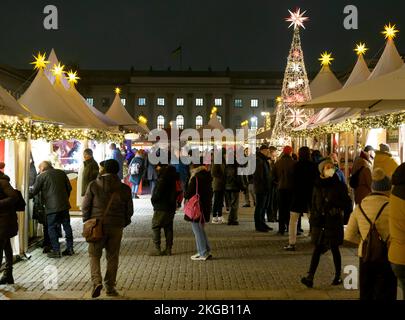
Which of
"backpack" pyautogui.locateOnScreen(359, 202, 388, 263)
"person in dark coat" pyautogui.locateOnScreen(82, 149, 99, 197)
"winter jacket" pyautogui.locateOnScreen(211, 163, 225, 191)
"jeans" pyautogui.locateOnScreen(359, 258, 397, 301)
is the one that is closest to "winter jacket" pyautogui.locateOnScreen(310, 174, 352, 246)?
"jeans" pyautogui.locateOnScreen(359, 258, 397, 301)

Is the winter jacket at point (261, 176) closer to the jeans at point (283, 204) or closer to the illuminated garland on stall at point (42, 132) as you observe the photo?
the jeans at point (283, 204)

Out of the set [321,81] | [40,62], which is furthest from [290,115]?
[40,62]

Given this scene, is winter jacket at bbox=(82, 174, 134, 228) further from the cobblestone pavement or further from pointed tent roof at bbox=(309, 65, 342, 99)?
pointed tent roof at bbox=(309, 65, 342, 99)

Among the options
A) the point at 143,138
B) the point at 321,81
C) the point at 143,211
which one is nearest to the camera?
the point at 143,211

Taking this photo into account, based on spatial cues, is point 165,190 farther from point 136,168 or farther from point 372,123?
point 136,168

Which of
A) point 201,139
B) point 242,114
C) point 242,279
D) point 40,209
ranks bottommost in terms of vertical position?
point 242,279

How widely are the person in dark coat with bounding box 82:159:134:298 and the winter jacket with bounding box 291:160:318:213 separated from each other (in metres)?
3.96

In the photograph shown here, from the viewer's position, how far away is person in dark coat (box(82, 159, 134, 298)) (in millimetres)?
7402

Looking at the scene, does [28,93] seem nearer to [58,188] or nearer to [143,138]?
[58,188]

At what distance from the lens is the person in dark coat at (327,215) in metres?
7.91

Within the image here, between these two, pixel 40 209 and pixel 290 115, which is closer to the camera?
pixel 40 209

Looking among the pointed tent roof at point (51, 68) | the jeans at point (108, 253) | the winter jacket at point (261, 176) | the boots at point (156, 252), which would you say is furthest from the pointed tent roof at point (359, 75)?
the jeans at point (108, 253)

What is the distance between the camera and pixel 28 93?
44.5 feet
